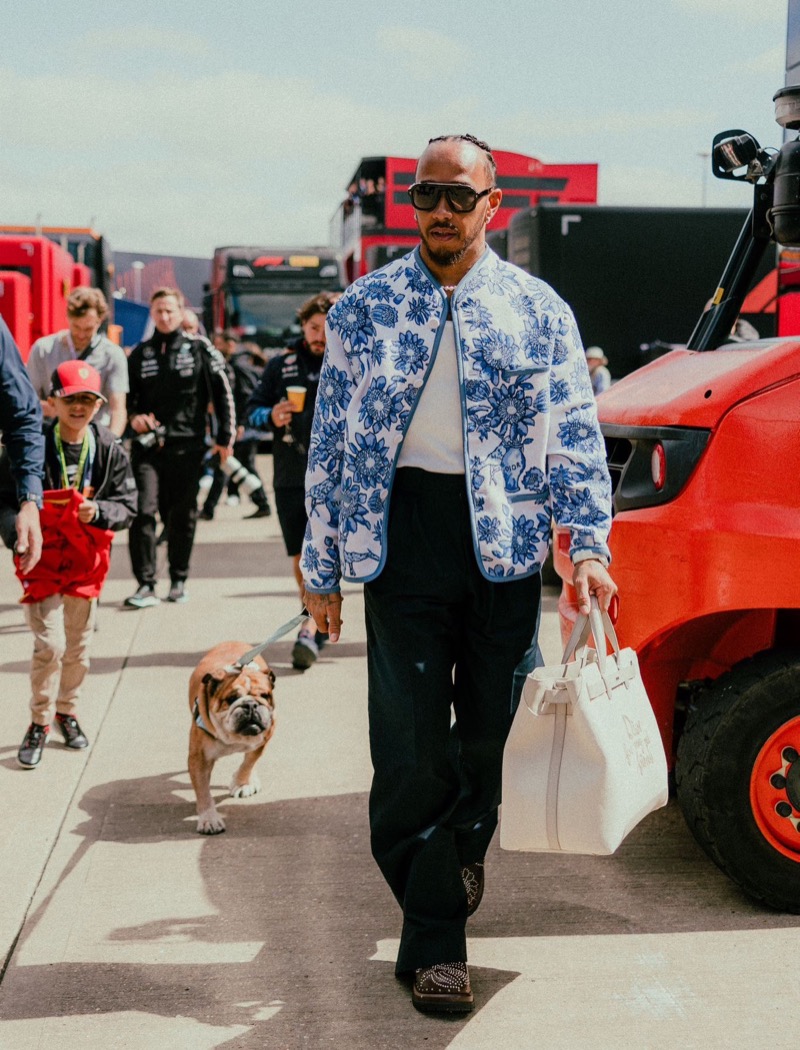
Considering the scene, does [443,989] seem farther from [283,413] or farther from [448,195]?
[283,413]

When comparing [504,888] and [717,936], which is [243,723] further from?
[717,936]

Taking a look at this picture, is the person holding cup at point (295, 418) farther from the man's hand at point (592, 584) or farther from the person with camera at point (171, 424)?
the man's hand at point (592, 584)

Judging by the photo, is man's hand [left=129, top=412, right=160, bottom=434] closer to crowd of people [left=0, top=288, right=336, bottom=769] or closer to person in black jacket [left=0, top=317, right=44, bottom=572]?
crowd of people [left=0, top=288, right=336, bottom=769]

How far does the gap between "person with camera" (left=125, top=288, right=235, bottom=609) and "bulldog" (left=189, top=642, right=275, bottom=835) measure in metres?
4.23

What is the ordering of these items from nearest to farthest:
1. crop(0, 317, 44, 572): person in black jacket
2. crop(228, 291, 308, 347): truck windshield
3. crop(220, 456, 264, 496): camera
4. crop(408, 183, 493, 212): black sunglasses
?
crop(408, 183, 493, 212): black sunglasses
crop(0, 317, 44, 572): person in black jacket
crop(220, 456, 264, 496): camera
crop(228, 291, 308, 347): truck windshield

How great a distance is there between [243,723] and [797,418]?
2095 mm

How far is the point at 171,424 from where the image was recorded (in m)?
9.20

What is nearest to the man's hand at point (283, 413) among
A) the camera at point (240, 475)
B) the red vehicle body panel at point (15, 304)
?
the camera at point (240, 475)

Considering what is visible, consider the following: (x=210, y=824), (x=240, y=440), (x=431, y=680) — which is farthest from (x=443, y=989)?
(x=240, y=440)

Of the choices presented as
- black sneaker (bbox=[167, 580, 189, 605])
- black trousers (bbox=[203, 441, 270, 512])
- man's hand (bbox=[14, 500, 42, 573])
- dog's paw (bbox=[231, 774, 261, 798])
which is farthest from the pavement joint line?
black trousers (bbox=[203, 441, 270, 512])

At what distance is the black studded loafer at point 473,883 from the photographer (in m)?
3.87

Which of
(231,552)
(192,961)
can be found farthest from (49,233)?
(192,961)

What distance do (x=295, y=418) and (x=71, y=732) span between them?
2.33m

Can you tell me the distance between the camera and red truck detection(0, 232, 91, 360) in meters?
14.3
